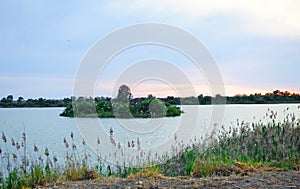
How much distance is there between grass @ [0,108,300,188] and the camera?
5.61 meters

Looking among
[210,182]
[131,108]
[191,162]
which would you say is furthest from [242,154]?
[131,108]

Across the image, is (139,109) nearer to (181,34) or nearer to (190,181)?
(181,34)

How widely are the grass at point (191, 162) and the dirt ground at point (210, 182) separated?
0.31m

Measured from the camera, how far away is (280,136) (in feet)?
26.7

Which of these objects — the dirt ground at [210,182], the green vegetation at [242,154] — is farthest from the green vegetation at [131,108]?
the dirt ground at [210,182]

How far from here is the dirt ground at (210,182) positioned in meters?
4.62

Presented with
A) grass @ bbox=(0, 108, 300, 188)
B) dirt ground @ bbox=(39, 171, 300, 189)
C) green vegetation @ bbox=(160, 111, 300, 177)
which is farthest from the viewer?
green vegetation @ bbox=(160, 111, 300, 177)

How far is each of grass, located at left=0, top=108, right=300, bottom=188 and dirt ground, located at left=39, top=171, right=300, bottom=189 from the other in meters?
0.31

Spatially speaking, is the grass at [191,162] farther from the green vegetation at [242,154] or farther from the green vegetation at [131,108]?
the green vegetation at [131,108]

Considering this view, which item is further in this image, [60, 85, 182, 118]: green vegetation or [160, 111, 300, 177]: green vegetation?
[60, 85, 182, 118]: green vegetation

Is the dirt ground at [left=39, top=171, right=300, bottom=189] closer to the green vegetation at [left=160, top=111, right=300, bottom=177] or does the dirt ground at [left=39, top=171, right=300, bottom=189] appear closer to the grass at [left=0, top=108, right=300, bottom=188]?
the grass at [left=0, top=108, right=300, bottom=188]

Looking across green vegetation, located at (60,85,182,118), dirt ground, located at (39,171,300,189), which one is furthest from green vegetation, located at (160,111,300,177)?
green vegetation, located at (60,85,182,118)

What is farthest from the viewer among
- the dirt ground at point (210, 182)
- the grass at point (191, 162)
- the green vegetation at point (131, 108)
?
the green vegetation at point (131, 108)

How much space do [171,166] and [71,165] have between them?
2.20 m
